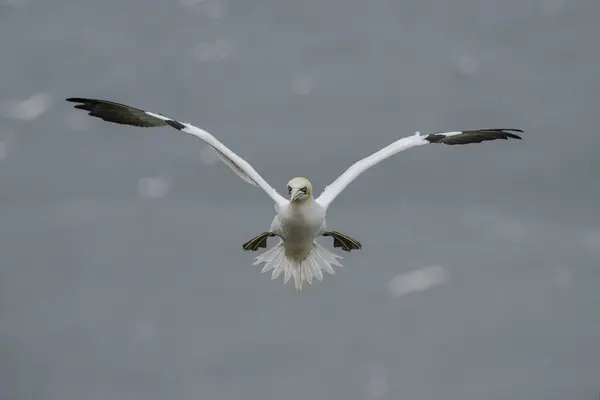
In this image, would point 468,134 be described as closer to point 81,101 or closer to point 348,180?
point 348,180

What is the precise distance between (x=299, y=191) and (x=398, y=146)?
80 cm

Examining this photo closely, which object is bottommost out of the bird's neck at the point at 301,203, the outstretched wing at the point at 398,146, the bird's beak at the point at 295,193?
the bird's beak at the point at 295,193

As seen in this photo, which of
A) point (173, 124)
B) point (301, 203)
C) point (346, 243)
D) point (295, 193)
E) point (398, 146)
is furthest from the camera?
point (346, 243)

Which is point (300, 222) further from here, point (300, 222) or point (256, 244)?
point (256, 244)

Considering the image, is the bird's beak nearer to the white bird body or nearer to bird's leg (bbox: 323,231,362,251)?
the white bird body

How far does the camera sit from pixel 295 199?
14.4 ft

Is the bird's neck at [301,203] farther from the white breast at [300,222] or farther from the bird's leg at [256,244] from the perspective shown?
the bird's leg at [256,244]

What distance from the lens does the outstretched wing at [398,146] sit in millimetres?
4785

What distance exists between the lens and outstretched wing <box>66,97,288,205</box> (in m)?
4.66

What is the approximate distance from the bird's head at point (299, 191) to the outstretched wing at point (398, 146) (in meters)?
0.25

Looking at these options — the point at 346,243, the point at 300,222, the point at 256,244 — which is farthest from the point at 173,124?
the point at 346,243

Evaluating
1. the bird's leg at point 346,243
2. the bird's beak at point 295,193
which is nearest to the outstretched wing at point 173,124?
the bird's beak at point 295,193

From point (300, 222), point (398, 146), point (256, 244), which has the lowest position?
point (300, 222)

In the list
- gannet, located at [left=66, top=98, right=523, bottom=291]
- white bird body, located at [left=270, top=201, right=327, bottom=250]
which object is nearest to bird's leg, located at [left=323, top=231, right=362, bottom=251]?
gannet, located at [left=66, top=98, right=523, bottom=291]
